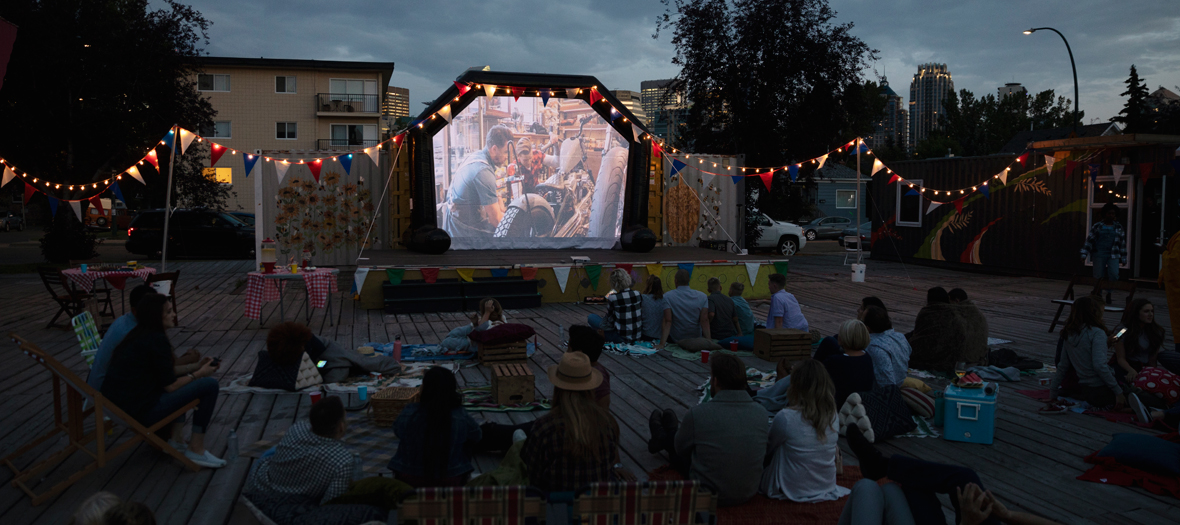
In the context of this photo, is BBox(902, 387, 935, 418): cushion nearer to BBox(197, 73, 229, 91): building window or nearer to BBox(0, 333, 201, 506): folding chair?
BBox(0, 333, 201, 506): folding chair

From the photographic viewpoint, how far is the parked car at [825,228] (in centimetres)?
3138

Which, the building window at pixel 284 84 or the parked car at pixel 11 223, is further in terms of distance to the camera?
the parked car at pixel 11 223

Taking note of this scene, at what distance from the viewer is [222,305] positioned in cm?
1138

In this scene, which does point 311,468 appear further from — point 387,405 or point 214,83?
point 214,83

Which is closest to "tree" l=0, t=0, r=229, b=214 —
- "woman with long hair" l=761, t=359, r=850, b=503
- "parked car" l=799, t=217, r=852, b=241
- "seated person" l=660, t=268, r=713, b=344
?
"seated person" l=660, t=268, r=713, b=344

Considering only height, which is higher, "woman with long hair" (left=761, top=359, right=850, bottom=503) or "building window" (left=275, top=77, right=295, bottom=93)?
"building window" (left=275, top=77, right=295, bottom=93)

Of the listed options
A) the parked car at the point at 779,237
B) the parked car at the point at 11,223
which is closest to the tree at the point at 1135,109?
the parked car at the point at 779,237

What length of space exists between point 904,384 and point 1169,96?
1920 inches

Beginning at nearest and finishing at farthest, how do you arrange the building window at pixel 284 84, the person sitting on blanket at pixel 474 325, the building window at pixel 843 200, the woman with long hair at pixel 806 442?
the woman with long hair at pixel 806 442 < the person sitting on blanket at pixel 474 325 < the building window at pixel 284 84 < the building window at pixel 843 200

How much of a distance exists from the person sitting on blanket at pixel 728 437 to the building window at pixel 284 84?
115 ft

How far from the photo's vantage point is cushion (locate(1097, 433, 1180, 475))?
427 centimetres

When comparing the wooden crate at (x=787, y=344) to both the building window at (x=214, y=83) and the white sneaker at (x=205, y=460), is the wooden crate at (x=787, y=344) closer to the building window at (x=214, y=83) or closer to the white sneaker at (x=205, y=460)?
the white sneaker at (x=205, y=460)

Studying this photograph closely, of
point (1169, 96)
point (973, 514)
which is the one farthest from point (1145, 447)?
point (1169, 96)

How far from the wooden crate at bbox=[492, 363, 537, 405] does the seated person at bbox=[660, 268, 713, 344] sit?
2591 millimetres
